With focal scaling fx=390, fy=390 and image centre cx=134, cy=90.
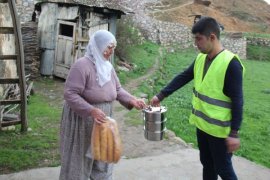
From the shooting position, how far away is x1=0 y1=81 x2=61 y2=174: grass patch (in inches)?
223

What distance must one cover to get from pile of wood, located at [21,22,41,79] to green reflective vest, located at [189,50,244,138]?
11.2 m

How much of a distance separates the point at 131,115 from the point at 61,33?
6.45 m

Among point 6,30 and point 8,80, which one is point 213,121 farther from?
point 6,30

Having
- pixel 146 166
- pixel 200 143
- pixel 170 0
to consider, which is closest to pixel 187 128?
pixel 146 166

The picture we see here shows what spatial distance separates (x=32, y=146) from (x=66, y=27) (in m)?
9.10

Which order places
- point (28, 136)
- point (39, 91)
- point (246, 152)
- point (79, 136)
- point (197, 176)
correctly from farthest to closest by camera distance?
point (39, 91) → point (246, 152) → point (28, 136) → point (197, 176) → point (79, 136)

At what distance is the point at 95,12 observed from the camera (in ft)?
47.1

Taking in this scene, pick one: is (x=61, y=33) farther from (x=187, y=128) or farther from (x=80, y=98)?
Result: (x=80, y=98)

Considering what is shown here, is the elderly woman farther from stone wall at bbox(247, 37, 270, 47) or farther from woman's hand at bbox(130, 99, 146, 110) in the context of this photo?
stone wall at bbox(247, 37, 270, 47)

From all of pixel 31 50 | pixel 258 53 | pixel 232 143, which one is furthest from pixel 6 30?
pixel 258 53

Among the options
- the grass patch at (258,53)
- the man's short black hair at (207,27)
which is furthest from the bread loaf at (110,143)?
the grass patch at (258,53)

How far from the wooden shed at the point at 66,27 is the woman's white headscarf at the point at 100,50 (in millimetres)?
9945

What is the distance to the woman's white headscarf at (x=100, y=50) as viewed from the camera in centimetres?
391

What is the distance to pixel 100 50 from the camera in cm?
394
